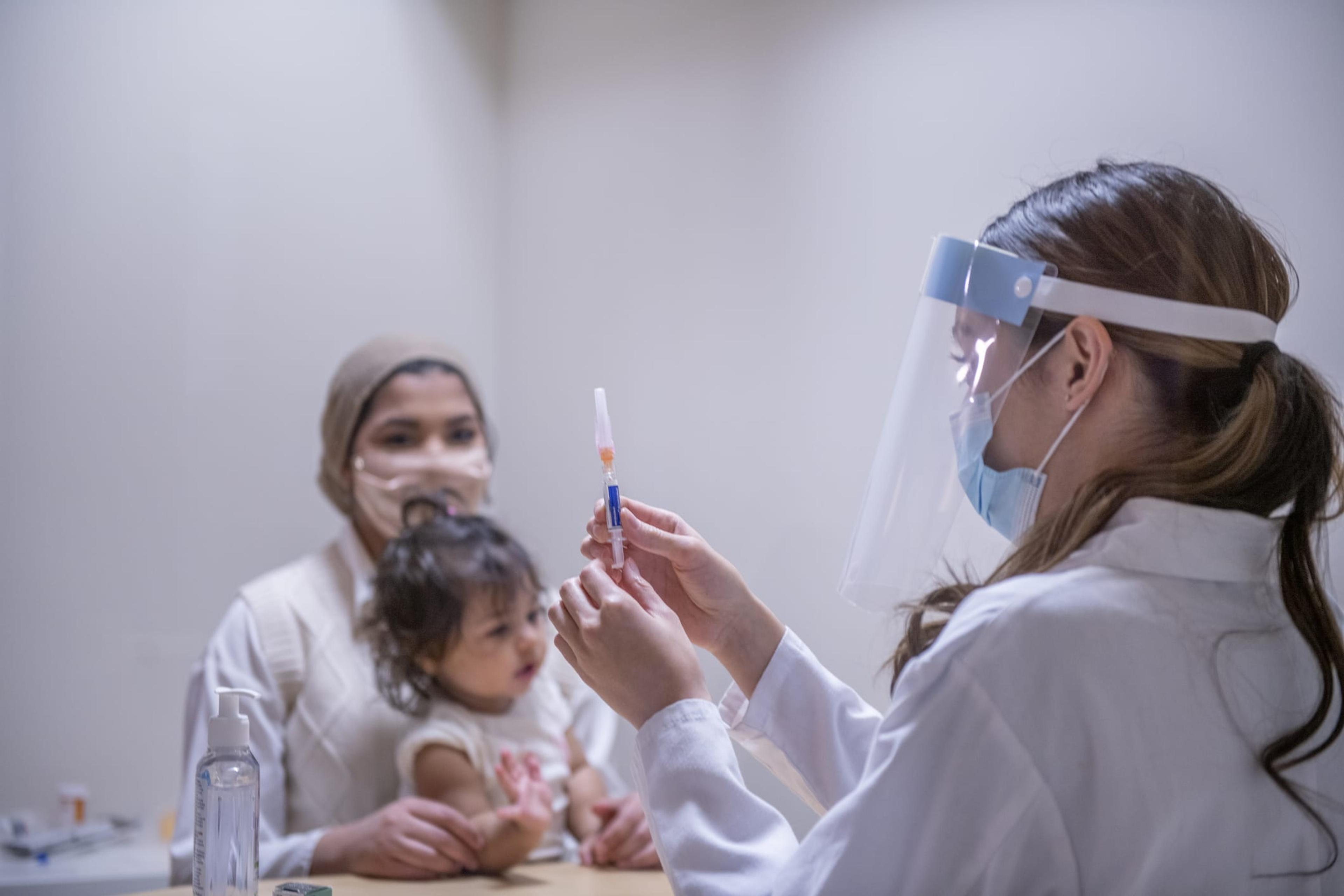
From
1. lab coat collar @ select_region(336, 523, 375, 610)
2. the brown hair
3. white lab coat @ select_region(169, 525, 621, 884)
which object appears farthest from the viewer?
lab coat collar @ select_region(336, 523, 375, 610)

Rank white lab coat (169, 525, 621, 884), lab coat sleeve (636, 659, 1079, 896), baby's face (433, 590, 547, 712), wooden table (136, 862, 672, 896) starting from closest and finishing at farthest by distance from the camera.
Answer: lab coat sleeve (636, 659, 1079, 896), wooden table (136, 862, 672, 896), white lab coat (169, 525, 621, 884), baby's face (433, 590, 547, 712)

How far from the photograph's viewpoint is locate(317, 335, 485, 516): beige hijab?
2338 millimetres

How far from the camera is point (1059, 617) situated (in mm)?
923

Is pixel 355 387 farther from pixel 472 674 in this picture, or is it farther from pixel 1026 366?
pixel 1026 366

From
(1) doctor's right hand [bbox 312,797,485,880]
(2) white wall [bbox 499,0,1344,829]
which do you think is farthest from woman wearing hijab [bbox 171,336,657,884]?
(2) white wall [bbox 499,0,1344,829]

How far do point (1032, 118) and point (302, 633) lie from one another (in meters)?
1.70

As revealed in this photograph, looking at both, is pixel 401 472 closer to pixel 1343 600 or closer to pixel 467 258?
pixel 467 258

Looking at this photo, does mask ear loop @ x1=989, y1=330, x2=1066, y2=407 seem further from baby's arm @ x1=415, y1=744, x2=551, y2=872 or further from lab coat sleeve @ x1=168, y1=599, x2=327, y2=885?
lab coat sleeve @ x1=168, y1=599, x2=327, y2=885

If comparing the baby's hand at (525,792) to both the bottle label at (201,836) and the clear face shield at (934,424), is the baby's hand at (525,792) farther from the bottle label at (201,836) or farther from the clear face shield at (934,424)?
the clear face shield at (934,424)

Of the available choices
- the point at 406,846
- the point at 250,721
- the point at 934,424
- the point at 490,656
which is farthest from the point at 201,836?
the point at 934,424

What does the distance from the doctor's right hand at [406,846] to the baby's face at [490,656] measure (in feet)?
0.77

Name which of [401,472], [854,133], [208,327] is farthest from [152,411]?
[854,133]

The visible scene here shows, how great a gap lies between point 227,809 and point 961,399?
3.25 ft

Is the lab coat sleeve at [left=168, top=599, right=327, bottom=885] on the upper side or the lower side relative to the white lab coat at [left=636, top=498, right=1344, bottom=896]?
lower
